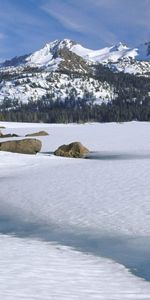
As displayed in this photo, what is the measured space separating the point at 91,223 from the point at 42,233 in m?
1.91

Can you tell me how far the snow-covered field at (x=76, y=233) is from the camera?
963cm

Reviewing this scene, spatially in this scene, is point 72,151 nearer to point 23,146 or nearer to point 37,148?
point 37,148

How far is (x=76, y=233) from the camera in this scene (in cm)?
1541

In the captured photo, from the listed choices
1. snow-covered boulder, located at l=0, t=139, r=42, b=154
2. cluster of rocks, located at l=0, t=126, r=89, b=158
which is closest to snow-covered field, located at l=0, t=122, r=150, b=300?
cluster of rocks, located at l=0, t=126, r=89, b=158

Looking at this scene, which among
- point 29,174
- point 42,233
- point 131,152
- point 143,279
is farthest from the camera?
point 131,152

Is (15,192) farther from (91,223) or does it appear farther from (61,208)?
(91,223)

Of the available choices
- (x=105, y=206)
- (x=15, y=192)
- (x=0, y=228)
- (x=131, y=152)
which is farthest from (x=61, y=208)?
(x=131, y=152)

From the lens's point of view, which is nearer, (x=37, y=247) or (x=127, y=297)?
(x=127, y=297)

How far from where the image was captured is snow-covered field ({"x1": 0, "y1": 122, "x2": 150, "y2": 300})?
9.63 m

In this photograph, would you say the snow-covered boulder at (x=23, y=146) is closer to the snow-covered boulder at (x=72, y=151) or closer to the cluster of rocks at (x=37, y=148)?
the cluster of rocks at (x=37, y=148)

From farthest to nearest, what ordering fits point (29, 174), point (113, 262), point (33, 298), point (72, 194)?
point (29, 174) → point (72, 194) → point (113, 262) → point (33, 298)

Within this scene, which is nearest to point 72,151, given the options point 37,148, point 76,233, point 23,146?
point 37,148

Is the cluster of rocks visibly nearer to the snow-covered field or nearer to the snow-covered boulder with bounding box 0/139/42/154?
the snow-covered boulder with bounding box 0/139/42/154

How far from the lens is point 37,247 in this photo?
13695 millimetres
